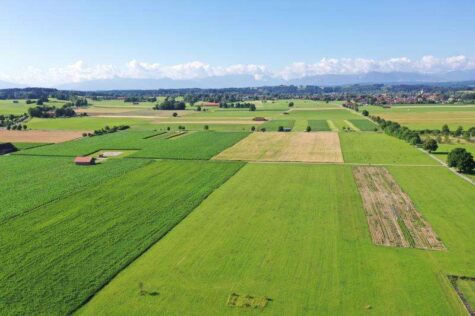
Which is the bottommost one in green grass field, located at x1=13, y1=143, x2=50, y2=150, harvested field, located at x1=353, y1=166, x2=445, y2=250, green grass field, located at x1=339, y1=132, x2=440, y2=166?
harvested field, located at x1=353, y1=166, x2=445, y2=250

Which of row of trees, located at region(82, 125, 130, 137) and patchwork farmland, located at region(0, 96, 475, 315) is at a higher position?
row of trees, located at region(82, 125, 130, 137)

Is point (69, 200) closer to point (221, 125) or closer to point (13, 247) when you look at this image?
point (13, 247)

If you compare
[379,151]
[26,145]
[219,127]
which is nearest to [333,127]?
Result: [219,127]

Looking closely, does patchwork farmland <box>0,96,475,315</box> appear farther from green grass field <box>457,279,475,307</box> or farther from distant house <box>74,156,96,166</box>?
distant house <box>74,156,96,166</box>

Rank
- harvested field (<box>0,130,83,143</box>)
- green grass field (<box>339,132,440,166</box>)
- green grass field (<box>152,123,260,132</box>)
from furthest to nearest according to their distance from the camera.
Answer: green grass field (<box>152,123,260,132</box>)
harvested field (<box>0,130,83,143</box>)
green grass field (<box>339,132,440,166</box>)

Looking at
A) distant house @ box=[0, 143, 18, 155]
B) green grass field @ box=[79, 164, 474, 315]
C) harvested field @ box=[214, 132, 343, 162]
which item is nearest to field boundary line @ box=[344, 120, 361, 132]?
harvested field @ box=[214, 132, 343, 162]

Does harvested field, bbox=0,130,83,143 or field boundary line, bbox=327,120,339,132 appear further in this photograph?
field boundary line, bbox=327,120,339,132

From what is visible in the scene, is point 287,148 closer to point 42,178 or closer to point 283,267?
point 42,178
